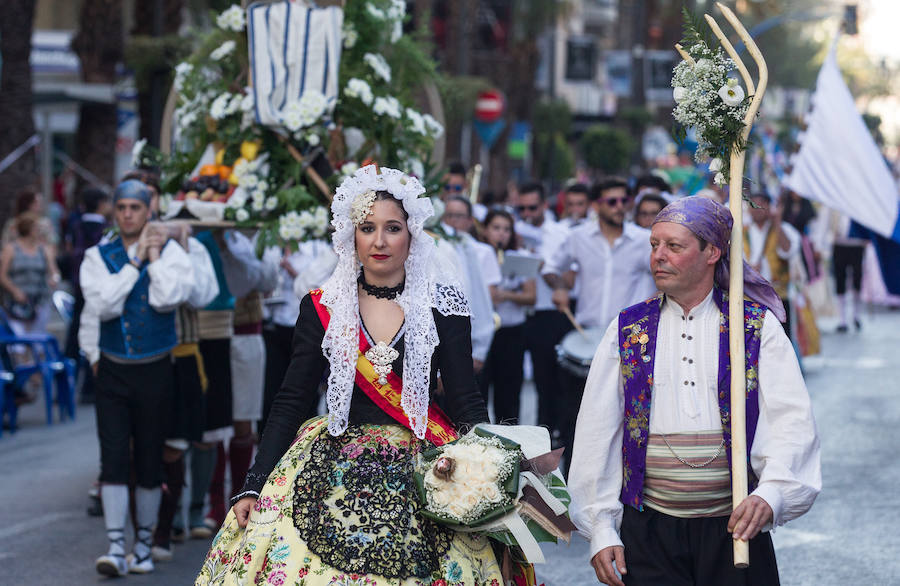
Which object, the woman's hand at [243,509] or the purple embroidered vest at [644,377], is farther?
the woman's hand at [243,509]

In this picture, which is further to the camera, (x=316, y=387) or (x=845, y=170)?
(x=845, y=170)

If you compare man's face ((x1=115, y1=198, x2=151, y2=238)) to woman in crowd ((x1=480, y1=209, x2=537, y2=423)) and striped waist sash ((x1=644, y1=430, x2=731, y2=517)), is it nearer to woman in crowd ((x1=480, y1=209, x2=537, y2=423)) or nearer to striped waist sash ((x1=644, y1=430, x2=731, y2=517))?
woman in crowd ((x1=480, y1=209, x2=537, y2=423))

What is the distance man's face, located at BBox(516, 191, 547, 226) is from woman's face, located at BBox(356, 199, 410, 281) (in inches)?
350

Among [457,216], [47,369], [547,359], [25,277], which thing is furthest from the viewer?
[25,277]

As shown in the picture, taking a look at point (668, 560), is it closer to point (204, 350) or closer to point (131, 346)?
point (131, 346)

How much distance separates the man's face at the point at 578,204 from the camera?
13.1 metres

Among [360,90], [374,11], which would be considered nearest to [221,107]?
[360,90]

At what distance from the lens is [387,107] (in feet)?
27.7

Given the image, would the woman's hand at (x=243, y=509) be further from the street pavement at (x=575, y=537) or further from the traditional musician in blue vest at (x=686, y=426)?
the street pavement at (x=575, y=537)

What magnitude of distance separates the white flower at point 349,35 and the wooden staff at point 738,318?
4.42 metres

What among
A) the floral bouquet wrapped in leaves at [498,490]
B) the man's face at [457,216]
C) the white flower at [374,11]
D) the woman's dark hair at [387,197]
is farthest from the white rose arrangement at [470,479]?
the man's face at [457,216]

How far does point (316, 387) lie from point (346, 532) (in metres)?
0.62

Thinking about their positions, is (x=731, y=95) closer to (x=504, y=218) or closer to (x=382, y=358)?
(x=382, y=358)

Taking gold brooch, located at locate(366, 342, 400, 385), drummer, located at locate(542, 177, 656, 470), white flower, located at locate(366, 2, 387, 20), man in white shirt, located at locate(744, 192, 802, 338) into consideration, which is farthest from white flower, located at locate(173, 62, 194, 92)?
man in white shirt, located at locate(744, 192, 802, 338)
